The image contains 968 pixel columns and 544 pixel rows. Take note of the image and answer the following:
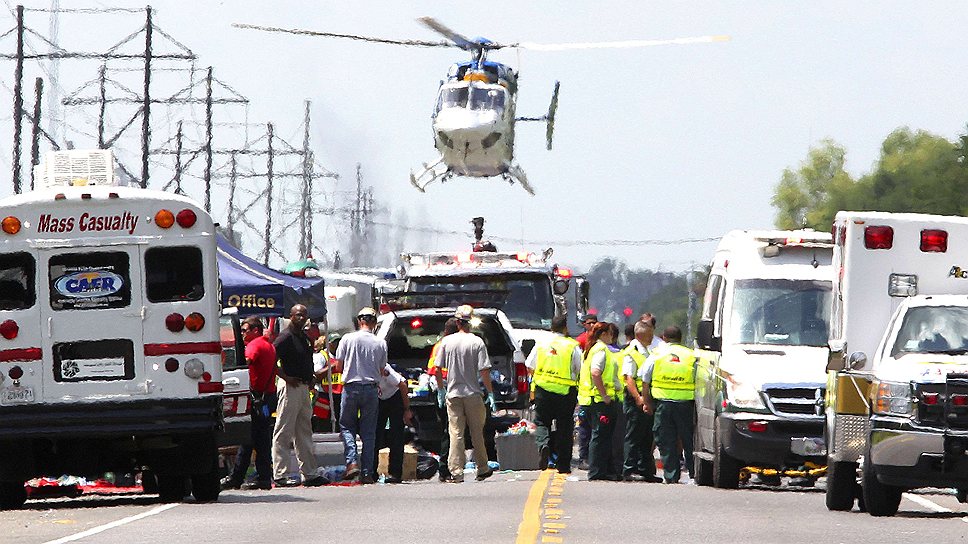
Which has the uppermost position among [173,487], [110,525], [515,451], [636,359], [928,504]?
[636,359]

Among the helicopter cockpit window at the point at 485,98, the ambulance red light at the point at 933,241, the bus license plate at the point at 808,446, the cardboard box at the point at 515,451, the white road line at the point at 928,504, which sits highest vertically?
the helicopter cockpit window at the point at 485,98

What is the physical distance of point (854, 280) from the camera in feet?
61.2

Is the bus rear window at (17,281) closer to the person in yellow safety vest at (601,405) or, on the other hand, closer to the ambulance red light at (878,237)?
the person in yellow safety vest at (601,405)

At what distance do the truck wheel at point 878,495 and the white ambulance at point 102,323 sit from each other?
5578 mm

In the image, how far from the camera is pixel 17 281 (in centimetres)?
1931

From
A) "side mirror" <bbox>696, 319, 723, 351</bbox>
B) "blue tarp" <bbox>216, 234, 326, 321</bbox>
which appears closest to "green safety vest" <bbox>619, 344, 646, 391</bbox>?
"side mirror" <bbox>696, 319, 723, 351</bbox>

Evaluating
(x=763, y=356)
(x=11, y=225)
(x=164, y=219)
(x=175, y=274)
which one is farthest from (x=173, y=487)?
(x=763, y=356)

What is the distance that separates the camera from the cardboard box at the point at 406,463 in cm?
2480

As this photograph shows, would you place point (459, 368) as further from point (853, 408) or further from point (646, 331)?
point (853, 408)

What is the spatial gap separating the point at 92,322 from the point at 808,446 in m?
6.58

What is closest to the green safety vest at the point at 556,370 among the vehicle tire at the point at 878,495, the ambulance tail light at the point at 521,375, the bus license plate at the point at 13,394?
the ambulance tail light at the point at 521,375

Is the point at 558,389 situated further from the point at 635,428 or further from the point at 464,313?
the point at 464,313

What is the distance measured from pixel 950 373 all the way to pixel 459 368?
7449mm

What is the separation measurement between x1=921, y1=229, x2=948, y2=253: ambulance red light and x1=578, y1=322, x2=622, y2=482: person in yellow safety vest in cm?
574
